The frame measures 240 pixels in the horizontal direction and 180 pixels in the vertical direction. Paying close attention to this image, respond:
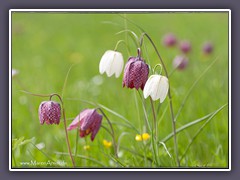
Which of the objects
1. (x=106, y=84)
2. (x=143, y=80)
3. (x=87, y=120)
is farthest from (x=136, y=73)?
(x=106, y=84)

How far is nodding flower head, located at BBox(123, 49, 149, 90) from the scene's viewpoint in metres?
1.99

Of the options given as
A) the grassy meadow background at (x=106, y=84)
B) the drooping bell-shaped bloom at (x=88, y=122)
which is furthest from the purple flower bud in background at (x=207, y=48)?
the drooping bell-shaped bloom at (x=88, y=122)

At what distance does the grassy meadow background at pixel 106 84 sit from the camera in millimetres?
2398

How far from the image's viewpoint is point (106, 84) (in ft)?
10.5

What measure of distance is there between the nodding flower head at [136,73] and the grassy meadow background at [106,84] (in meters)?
0.13

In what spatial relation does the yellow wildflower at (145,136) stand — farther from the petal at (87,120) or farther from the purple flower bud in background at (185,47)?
the purple flower bud in background at (185,47)

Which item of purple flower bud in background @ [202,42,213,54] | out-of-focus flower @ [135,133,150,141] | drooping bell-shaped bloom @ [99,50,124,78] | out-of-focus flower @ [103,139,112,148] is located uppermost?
purple flower bud in background @ [202,42,213,54]

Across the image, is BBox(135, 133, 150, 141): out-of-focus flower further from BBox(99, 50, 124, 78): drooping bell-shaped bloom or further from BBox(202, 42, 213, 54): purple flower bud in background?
BBox(202, 42, 213, 54): purple flower bud in background

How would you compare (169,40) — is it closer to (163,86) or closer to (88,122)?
(88,122)

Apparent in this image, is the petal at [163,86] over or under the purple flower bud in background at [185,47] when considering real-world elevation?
under

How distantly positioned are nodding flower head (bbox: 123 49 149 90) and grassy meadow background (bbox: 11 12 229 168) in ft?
0.41

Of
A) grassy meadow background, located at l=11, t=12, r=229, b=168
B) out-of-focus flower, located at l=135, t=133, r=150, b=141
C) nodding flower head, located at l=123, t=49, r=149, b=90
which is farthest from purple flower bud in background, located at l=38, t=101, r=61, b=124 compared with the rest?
out-of-focus flower, located at l=135, t=133, r=150, b=141

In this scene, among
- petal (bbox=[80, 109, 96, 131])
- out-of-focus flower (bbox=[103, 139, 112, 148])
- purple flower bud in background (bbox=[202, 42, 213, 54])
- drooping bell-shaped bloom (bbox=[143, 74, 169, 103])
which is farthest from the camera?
purple flower bud in background (bbox=[202, 42, 213, 54])
